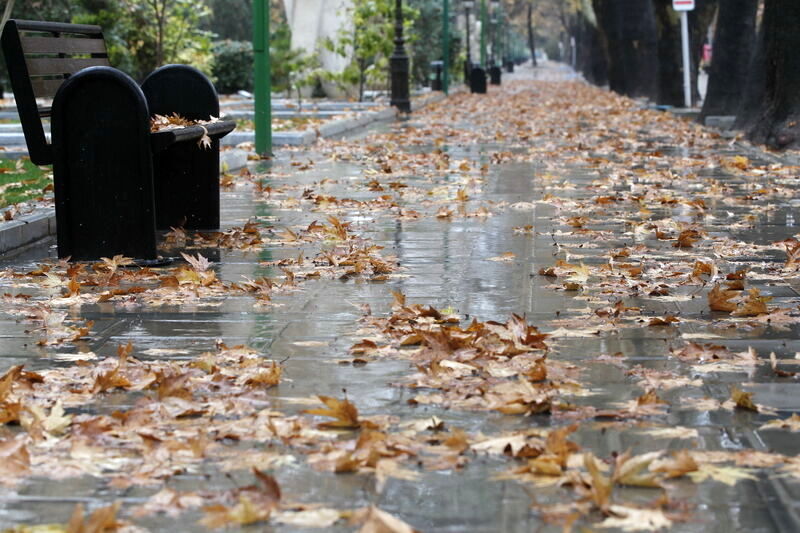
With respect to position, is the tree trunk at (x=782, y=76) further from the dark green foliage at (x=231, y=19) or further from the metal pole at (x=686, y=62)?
the dark green foliage at (x=231, y=19)

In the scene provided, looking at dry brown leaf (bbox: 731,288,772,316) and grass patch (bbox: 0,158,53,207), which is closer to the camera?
dry brown leaf (bbox: 731,288,772,316)

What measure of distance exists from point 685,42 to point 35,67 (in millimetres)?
21893

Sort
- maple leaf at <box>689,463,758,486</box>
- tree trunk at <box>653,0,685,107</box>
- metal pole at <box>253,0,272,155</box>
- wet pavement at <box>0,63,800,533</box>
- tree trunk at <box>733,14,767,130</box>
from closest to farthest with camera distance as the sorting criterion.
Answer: wet pavement at <box>0,63,800,533</box>
maple leaf at <box>689,463,758,486</box>
metal pole at <box>253,0,272,155</box>
tree trunk at <box>733,14,767,130</box>
tree trunk at <box>653,0,685,107</box>

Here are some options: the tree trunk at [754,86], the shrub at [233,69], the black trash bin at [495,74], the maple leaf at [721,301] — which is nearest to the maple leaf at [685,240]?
the maple leaf at [721,301]

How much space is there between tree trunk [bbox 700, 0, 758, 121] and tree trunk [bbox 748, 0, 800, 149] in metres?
5.36

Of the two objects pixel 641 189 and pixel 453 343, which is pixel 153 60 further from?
pixel 453 343

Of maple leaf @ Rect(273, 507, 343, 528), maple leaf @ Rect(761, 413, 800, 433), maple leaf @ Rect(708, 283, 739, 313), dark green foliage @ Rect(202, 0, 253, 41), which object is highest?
dark green foliage @ Rect(202, 0, 253, 41)

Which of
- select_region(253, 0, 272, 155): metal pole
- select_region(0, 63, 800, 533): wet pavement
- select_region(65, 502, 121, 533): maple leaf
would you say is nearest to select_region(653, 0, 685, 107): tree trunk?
select_region(253, 0, 272, 155): metal pole

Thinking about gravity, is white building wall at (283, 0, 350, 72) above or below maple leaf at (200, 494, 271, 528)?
above

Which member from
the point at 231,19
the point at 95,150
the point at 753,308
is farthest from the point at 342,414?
the point at 231,19

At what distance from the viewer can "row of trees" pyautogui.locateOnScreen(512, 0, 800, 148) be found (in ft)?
54.5

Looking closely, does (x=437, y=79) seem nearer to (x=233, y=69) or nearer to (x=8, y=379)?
(x=233, y=69)

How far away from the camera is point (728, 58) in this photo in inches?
907

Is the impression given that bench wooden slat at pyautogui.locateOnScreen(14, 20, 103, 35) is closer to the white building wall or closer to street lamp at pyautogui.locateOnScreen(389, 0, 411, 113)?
street lamp at pyautogui.locateOnScreen(389, 0, 411, 113)
